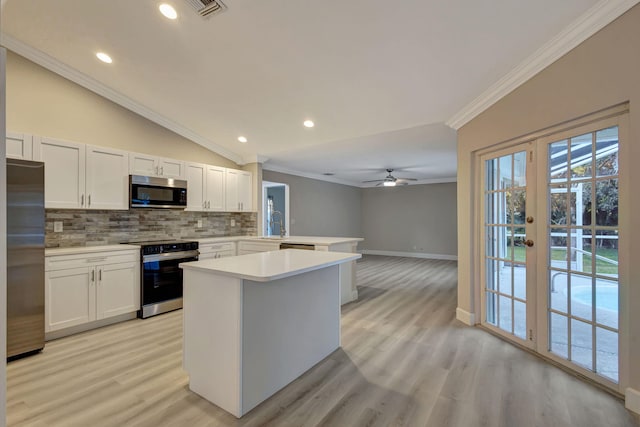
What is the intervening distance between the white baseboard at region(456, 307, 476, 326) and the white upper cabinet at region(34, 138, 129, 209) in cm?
433

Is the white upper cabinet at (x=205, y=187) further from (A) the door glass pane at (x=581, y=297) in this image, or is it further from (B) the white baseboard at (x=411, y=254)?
(B) the white baseboard at (x=411, y=254)

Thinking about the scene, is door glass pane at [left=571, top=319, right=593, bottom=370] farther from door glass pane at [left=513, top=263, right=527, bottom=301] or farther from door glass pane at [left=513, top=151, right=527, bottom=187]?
door glass pane at [left=513, top=151, right=527, bottom=187]

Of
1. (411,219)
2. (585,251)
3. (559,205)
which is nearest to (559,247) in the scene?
(585,251)

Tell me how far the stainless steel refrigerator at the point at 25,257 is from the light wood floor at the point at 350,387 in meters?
0.23

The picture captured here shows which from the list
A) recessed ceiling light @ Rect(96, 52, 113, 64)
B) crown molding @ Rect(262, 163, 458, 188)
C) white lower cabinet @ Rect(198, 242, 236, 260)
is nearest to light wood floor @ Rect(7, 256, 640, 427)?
white lower cabinet @ Rect(198, 242, 236, 260)

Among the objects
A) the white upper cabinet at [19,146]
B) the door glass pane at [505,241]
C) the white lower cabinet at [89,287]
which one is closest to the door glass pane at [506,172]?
the door glass pane at [505,241]

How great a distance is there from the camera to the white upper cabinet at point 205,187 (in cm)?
458

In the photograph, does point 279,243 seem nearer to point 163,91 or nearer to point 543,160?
point 163,91

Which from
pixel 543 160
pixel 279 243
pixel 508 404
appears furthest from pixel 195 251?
A: pixel 543 160

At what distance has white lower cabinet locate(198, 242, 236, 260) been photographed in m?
4.44

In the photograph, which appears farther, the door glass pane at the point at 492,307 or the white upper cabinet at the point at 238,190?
the white upper cabinet at the point at 238,190

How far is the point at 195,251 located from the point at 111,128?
1.95 meters

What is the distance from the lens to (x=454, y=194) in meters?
8.46

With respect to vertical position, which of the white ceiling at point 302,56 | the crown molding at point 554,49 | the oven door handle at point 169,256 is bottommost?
the oven door handle at point 169,256
